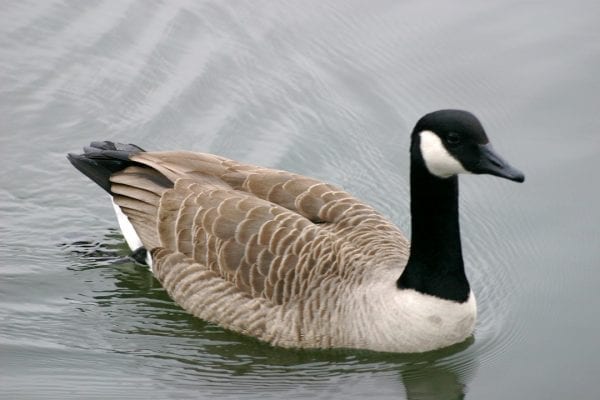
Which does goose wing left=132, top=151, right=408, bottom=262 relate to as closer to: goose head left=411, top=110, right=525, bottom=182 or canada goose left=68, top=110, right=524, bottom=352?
canada goose left=68, top=110, right=524, bottom=352

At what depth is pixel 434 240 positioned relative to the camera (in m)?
8.29

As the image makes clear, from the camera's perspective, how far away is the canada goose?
8.18 metres

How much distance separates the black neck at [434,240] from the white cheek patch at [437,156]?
81mm

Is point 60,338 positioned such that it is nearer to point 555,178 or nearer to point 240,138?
point 240,138

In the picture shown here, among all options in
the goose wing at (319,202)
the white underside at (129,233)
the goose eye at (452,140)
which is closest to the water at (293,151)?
the white underside at (129,233)

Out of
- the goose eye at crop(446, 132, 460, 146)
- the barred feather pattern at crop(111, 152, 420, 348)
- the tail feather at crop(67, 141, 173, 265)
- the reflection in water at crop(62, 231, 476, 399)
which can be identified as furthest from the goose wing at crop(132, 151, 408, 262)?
the goose eye at crop(446, 132, 460, 146)

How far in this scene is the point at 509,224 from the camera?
33.7ft

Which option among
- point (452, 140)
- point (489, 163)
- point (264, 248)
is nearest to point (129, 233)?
point (264, 248)

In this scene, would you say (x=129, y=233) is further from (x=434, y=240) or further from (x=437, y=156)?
(x=437, y=156)

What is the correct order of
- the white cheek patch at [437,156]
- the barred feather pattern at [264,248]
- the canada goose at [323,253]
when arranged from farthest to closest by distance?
1. the barred feather pattern at [264,248]
2. the canada goose at [323,253]
3. the white cheek patch at [437,156]

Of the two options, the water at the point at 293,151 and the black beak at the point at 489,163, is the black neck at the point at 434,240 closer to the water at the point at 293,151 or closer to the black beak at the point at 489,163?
the black beak at the point at 489,163

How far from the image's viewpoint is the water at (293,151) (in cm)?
850

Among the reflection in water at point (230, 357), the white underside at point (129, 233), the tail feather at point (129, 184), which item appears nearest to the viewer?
the reflection in water at point (230, 357)

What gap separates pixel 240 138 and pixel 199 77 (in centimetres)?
105
